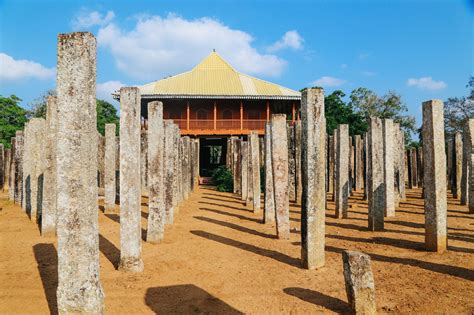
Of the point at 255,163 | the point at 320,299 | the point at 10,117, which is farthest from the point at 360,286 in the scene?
the point at 10,117

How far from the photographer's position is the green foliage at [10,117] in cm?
3091

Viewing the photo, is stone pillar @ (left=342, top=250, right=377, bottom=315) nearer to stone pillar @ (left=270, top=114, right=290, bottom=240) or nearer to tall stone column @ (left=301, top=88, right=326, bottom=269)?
tall stone column @ (left=301, top=88, right=326, bottom=269)

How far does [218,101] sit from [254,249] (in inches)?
825

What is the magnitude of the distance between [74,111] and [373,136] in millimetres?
6953

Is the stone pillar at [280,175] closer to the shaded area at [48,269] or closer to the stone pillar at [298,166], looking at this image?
the shaded area at [48,269]

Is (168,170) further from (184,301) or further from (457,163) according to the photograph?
(457,163)

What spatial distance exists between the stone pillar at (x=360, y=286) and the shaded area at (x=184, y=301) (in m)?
1.31

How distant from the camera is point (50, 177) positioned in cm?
796

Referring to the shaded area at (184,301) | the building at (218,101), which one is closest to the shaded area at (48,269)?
the shaded area at (184,301)

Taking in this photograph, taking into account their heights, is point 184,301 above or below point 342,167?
below

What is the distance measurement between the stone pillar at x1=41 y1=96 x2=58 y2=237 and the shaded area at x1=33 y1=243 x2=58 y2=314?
72 centimetres

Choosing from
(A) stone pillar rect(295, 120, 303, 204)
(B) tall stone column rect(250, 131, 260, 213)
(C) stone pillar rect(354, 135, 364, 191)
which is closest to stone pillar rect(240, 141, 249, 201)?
(A) stone pillar rect(295, 120, 303, 204)

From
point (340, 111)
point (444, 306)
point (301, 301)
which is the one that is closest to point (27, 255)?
point (301, 301)

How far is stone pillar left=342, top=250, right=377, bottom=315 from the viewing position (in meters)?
4.23
